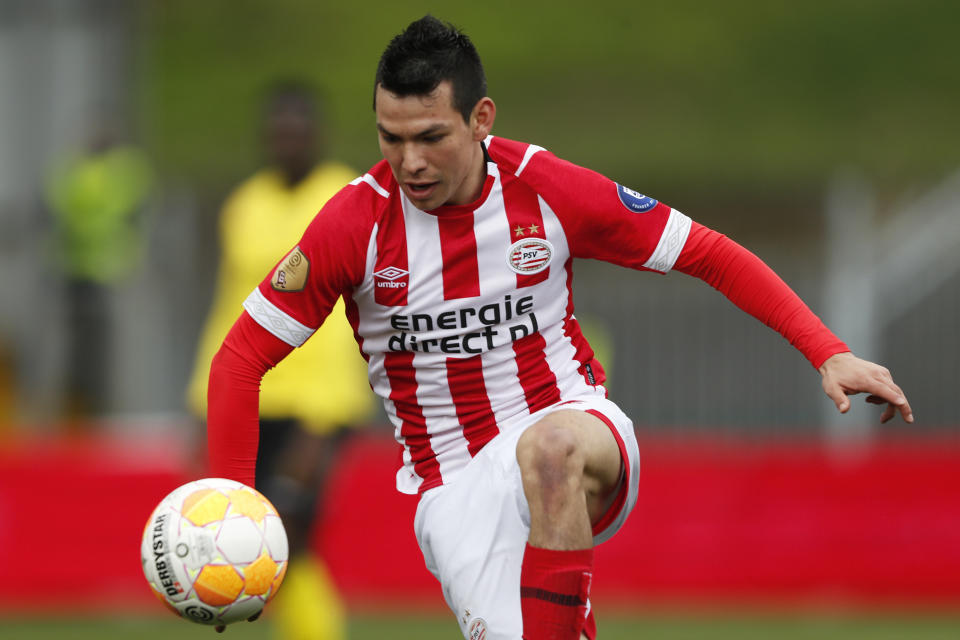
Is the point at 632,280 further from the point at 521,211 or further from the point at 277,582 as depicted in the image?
the point at 277,582

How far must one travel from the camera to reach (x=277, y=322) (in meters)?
4.70

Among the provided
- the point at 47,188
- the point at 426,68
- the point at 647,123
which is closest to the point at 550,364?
the point at 426,68

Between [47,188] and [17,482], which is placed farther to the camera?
[47,188]

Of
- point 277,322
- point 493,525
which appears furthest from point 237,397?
point 493,525

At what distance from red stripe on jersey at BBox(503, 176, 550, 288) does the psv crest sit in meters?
0.02

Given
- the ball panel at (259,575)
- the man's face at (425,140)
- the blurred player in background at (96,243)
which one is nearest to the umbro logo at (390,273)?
the man's face at (425,140)

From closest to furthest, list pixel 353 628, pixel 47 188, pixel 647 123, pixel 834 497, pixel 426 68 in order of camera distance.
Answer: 1. pixel 426 68
2. pixel 353 628
3. pixel 834 497
4. pixel 47 188
5. pixel 647 123

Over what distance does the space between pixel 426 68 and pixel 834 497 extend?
6130 millimetres

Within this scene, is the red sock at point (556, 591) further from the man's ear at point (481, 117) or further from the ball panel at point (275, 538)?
the man's ear at point (481, 117)

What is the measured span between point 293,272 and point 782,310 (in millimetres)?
1628

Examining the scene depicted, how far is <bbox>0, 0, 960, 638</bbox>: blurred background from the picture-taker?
9.79 metres

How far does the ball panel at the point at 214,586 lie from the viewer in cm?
436

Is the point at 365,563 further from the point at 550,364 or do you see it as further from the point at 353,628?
the point at 550,364

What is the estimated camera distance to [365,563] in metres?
9.88
